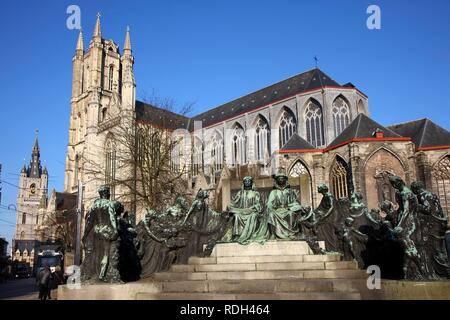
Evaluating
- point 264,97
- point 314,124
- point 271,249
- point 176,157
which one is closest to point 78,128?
point 264,97

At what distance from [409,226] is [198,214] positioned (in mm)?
4506

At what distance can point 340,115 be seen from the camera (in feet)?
128

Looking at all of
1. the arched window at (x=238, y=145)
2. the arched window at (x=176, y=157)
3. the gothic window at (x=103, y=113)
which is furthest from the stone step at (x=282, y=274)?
the gothic window at (x=103, y=113)

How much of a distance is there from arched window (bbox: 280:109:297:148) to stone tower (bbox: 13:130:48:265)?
5426 cm

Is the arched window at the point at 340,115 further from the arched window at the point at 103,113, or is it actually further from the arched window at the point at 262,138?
the arched window at the point at 103,113

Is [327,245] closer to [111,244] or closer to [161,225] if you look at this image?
[161,225]

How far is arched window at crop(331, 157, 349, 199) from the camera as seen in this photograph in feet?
101

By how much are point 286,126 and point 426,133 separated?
1463 cm

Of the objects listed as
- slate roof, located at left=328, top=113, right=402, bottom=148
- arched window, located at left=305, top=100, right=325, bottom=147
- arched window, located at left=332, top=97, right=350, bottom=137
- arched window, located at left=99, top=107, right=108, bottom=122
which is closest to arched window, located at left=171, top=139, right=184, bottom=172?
slate roof, located at left=328, top=113, right=402, bottom=148

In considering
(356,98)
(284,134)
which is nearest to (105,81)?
(284,134)

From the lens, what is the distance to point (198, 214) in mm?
9234

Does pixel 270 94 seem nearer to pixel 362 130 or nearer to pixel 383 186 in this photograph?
pixel 362 130

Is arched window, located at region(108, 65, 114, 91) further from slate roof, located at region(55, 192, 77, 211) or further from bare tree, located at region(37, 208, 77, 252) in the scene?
bare tree, located at region(37, 208, 77, 252)

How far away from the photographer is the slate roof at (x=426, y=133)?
3005 centimetres
